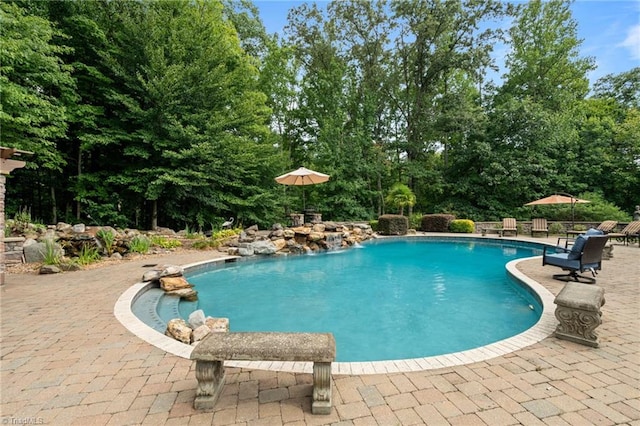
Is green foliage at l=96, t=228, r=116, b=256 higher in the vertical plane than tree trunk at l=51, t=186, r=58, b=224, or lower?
lower

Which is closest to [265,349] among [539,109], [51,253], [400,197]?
[51,253]

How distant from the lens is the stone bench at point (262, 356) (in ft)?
6.18

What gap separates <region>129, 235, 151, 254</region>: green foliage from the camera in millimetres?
7988

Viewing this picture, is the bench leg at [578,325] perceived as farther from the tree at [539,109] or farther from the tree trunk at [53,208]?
the tree at [539,109]

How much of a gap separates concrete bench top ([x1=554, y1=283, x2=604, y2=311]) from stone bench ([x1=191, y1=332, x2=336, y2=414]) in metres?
2.63

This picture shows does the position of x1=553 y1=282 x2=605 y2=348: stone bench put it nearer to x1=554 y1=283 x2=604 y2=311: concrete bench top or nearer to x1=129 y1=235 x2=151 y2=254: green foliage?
x1=554 y1=283 x2=604 y2=311: concrete bench top

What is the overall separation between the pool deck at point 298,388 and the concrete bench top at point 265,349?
39cm

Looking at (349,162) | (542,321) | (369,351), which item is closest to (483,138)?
(349,162)

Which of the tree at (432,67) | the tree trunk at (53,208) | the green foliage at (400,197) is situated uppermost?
the tree at (432,67)

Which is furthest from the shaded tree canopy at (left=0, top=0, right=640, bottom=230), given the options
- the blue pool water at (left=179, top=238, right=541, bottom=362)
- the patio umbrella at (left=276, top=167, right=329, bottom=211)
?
the blue pool water at (left=179, top=238, right=541, bottom=362)

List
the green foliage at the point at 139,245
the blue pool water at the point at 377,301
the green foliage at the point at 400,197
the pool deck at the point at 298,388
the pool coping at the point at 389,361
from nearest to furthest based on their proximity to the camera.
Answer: the pool deck at the point at 298,388 → the pool coping at the point at 389,361 → the blue pool water at the point at 377,301 → the green foliage at the point at 139,245 → the green foliage at the point at 400,197

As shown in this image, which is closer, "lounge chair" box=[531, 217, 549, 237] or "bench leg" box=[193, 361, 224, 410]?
"bench leg" box=[193, 361, 224, 410]

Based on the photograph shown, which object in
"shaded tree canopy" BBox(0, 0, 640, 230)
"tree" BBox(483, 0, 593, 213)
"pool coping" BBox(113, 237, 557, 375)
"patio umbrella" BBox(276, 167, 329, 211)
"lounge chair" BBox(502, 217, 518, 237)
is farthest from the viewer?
"tree" BBox(483, 0, 593, 213)

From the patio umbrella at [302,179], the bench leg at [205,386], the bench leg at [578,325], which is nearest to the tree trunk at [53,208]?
the patio umbrella at [302,179]
